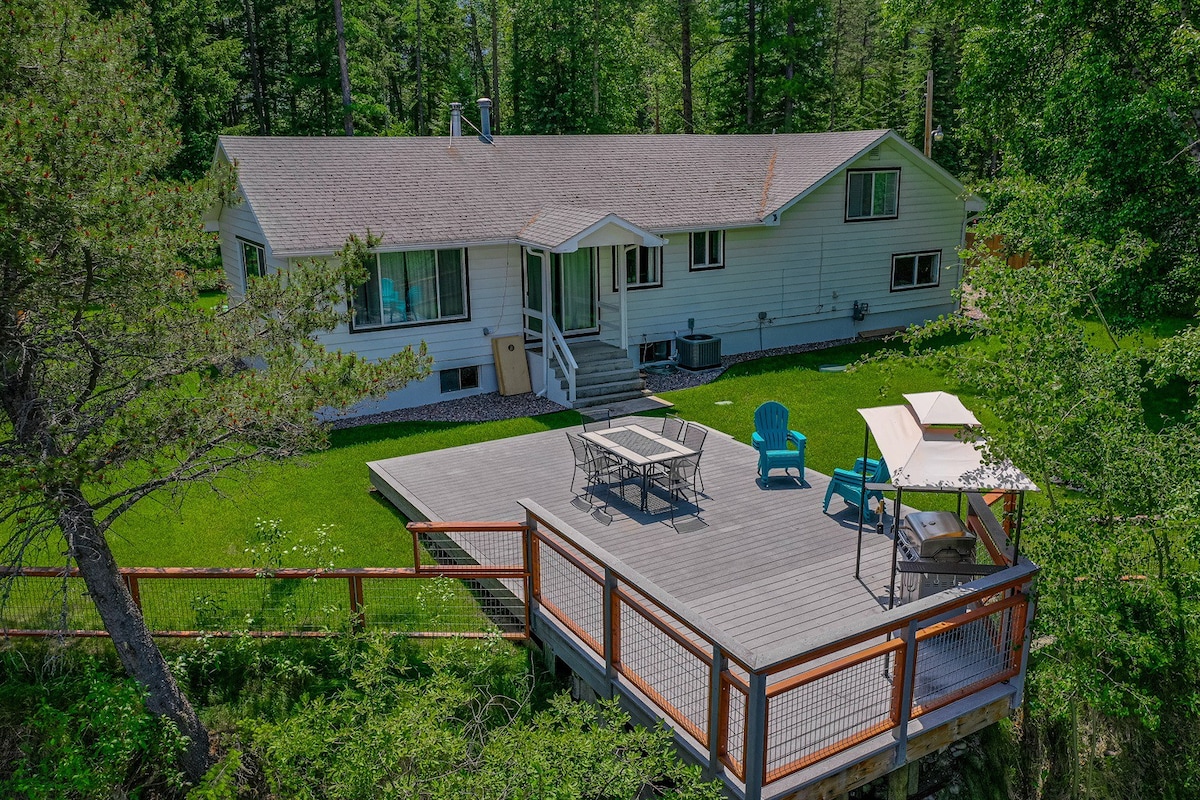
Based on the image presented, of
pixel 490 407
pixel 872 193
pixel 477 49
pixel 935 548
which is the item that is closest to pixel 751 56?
pixel 477 49

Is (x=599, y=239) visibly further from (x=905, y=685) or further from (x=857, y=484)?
(x=905, y=685)

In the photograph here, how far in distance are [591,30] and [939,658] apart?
112 ft

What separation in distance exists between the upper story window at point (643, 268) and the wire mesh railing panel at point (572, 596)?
36.9ft

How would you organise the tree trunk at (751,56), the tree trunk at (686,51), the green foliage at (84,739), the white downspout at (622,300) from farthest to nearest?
1. the tree trunk at (751,56)
2. the tree trunk at (686,51)
3. the white downspout at (622,300)
4. the green foliage at (84,739)

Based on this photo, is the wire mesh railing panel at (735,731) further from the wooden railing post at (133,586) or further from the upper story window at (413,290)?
the upper story window at (413,290)

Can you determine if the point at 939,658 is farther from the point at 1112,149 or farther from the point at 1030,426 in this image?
the point at 1112,149

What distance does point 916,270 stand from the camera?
24.0m

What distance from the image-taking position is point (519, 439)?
14875mm

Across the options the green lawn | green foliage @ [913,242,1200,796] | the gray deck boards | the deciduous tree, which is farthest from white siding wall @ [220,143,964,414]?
green foliage @ [913,242,1200,796]

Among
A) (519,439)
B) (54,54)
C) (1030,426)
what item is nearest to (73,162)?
(54,54)

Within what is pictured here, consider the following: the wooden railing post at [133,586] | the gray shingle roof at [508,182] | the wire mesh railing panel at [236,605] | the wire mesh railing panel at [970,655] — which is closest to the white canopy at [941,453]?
the wire mesh railing panel at [970,655]

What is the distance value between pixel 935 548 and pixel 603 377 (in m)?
10.5

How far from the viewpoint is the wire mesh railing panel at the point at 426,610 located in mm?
9227

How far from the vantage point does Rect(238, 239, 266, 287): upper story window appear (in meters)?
17.7
